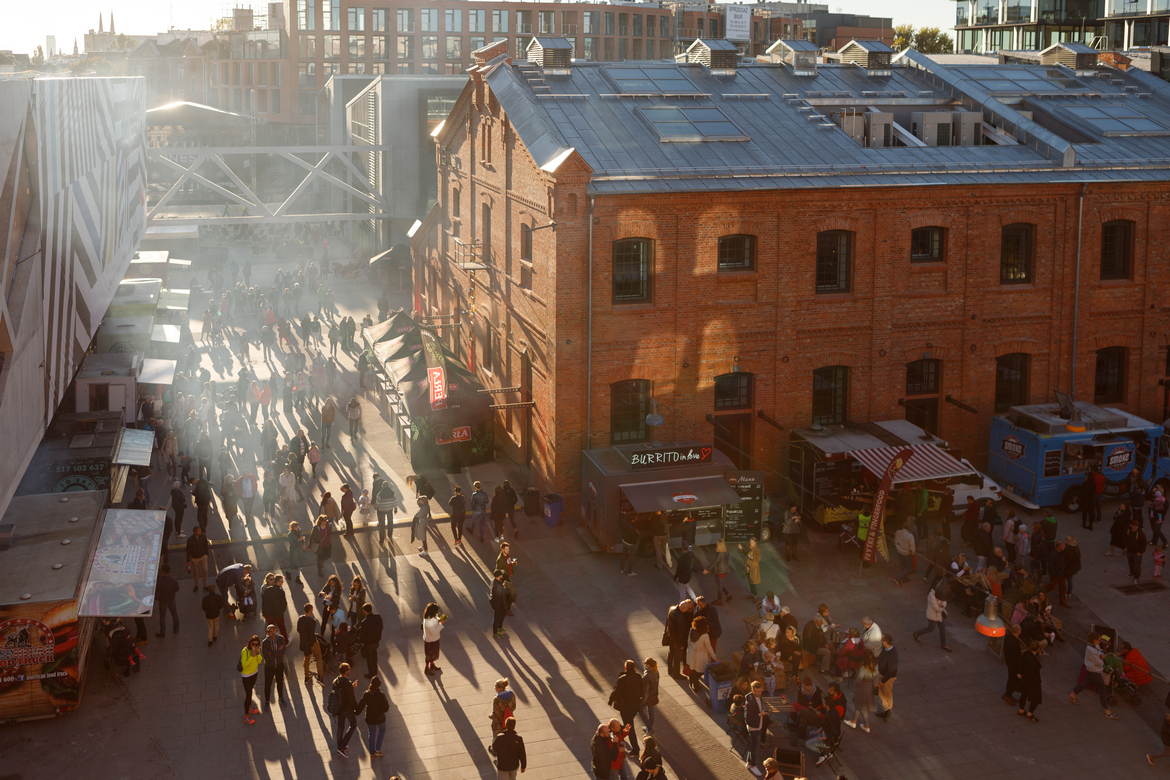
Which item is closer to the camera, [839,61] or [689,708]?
[689,708]

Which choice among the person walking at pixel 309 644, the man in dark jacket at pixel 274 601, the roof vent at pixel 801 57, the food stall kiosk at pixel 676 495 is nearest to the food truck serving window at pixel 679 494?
the food stall kiosk at pixel 676 495

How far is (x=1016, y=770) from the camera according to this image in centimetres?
1705

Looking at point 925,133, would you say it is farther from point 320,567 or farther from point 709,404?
point 320,567

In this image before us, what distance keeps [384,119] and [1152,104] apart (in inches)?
1491

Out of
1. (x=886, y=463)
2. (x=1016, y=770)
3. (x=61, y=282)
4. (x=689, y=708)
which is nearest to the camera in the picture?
(x=1016, y=770)

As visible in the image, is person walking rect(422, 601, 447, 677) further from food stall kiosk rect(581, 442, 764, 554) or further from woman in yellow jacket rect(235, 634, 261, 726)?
food stall kiosk rect(581, 442, 764, 554)

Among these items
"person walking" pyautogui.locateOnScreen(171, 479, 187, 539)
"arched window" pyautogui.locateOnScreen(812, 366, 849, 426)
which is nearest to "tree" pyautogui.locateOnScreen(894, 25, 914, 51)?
"arched window" pyautogui.locateOnScreen(812, 366, 849, 426)

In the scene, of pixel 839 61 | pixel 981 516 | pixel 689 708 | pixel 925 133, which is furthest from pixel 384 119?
pixel 689 708

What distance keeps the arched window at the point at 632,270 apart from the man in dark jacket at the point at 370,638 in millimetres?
11114

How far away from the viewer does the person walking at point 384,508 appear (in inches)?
1008

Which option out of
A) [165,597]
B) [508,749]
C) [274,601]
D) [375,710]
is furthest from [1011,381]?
[165,597]

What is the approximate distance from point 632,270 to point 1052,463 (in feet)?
39.4

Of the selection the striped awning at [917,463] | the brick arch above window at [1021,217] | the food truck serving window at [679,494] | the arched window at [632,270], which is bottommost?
the food truck serving window at [679,494]

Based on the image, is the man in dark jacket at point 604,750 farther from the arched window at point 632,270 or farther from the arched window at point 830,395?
the arched window at point 830,395
